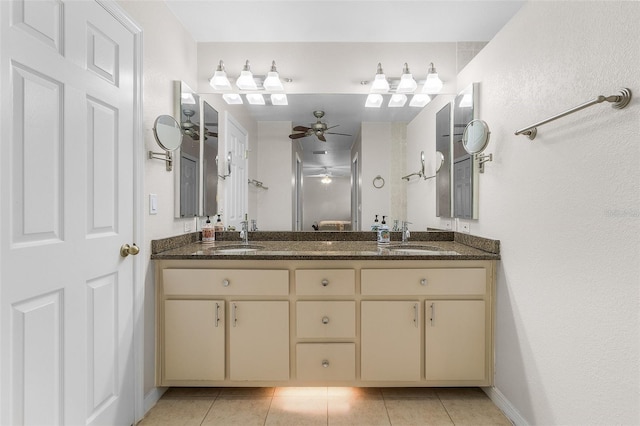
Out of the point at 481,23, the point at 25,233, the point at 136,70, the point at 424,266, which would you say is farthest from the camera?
the point at 481,23

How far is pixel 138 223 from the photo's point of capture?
5.44 ft

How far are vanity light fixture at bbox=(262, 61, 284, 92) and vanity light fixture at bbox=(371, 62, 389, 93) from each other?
67 centimetres

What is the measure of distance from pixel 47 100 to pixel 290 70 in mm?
1604

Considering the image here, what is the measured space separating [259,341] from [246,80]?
1758 millimetres

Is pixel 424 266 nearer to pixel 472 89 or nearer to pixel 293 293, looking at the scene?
pixel 293 293

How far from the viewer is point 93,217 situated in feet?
4.49

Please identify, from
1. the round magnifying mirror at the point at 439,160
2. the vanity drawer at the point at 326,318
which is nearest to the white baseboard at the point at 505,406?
the vanity drawer at the point at 326,318

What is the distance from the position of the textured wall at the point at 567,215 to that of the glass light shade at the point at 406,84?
59 centimetres

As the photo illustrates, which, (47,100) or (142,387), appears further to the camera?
(142,387)

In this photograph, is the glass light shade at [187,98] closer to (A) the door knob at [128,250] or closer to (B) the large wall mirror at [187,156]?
(B) the large wall mirror at [187,156]

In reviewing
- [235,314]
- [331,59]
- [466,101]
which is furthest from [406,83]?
[235,314]

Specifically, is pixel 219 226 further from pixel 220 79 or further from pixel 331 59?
pixel 331 59

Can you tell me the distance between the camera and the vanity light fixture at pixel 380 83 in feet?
7.72

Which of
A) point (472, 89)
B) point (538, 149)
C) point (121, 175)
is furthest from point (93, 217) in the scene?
point (472, 89)
